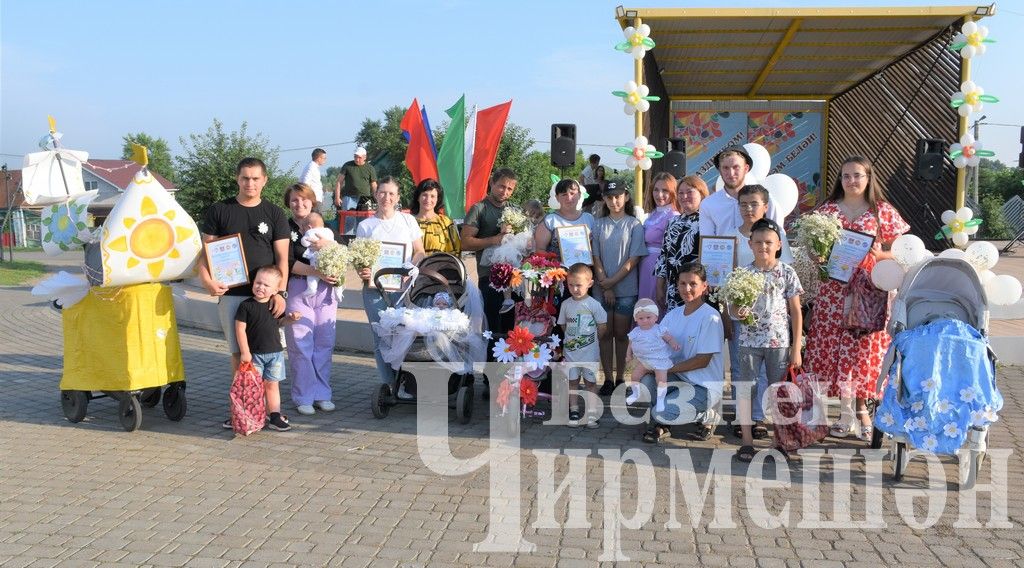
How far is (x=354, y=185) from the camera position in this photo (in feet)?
51.3

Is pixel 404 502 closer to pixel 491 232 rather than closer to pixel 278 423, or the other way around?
pixel 278 423

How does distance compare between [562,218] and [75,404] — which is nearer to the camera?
[75,404]

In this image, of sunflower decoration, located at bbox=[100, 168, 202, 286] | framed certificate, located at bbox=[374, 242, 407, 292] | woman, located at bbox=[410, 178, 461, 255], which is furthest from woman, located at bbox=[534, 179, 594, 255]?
sunflower decoration, located at bbox=[100, 168, 202, 286]

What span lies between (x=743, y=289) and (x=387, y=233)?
2.91 m

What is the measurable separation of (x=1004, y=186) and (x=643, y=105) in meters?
38.4

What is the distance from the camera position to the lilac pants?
6527 millimetres

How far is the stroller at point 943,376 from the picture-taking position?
15.5ft

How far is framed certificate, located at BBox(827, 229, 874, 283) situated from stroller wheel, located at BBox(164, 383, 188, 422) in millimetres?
4945

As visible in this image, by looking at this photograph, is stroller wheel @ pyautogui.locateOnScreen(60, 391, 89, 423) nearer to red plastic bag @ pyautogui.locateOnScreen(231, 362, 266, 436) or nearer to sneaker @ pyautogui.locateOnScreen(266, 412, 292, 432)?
red plastic bag @ pyautogui.locateOnScreen(231, 362, 266, 436)

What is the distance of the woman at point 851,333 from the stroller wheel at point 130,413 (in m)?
5.00

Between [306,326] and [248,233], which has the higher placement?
[248,233]

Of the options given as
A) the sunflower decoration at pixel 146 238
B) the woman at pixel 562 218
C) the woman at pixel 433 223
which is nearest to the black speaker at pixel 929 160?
the woman at pixel 562 218

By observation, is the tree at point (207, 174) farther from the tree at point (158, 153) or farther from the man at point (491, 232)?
the tree at point (158, 153)

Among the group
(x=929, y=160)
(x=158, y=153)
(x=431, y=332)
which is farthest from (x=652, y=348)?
(x=158, y=153)
